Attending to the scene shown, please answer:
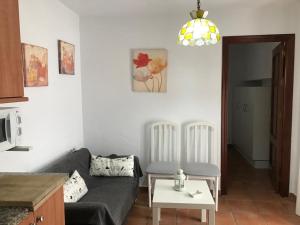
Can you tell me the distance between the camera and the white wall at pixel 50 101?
247 centimetres

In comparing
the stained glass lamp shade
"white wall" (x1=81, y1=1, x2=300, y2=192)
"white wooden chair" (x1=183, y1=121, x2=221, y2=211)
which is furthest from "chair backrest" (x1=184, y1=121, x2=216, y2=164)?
the stained glass lamp shade

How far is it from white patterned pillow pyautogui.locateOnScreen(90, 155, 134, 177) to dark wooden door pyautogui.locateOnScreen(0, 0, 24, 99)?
1.81 metres

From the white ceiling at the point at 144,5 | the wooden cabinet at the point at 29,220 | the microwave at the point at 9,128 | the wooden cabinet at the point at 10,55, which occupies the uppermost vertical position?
the white ceiling at the point at 144,5

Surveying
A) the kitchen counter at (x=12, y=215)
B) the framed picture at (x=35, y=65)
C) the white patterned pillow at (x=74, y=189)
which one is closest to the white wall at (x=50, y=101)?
the framed picture at (x=35, y=65)

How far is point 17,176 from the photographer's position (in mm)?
1767

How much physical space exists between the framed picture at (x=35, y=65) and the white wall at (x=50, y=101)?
0.06m

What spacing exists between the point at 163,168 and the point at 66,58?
1.78m

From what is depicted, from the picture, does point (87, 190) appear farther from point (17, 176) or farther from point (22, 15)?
point (22, 15)

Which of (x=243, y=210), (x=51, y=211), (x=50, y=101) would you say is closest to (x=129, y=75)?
(x=50, y=101)

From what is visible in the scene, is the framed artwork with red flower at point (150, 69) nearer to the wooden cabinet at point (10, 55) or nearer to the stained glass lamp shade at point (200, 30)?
the stained glass lamp shade at point (200, 30)

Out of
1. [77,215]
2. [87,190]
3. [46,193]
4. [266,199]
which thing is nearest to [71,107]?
[87,190]

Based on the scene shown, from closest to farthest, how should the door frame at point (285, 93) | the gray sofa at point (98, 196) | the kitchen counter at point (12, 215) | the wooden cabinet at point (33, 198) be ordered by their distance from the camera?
the kitchen counter at point (12, 215), the wooden cabinet at point (33, 198), the gray sofa at point (98, 196), the door frame at point (285, 93)

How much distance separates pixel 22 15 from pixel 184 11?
1919mm

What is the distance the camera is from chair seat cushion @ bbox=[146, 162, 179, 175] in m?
3.23
